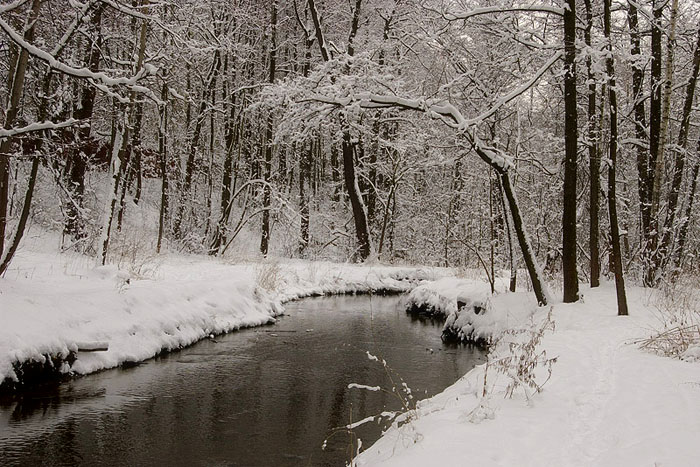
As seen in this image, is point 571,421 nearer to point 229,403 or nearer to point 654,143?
point 229,403

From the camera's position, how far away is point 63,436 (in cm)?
571

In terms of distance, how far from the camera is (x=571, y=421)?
4.82 metres

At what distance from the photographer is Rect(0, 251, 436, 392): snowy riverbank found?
24.5 ft

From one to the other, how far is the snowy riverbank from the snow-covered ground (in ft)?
0.05

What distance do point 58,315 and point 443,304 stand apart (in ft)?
35.4

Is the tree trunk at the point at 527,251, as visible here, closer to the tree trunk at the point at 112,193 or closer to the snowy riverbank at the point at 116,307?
the snowy riverbank at the point at 116,307

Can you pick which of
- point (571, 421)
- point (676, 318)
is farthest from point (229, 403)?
point (676, 318)

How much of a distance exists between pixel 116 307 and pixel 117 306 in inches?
1.6

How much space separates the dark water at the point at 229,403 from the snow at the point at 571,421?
1202 mm

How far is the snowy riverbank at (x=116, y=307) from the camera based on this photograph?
7453mm

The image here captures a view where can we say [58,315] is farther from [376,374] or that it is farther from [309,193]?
[309,193]

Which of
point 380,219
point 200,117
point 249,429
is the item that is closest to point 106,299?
point 249,429

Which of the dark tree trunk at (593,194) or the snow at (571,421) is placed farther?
the dark tree trunk at (593,194)

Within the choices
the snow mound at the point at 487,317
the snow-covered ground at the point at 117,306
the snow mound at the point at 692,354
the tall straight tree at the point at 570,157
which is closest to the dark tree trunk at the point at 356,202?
the snow-covered ground at the point at 117,306
